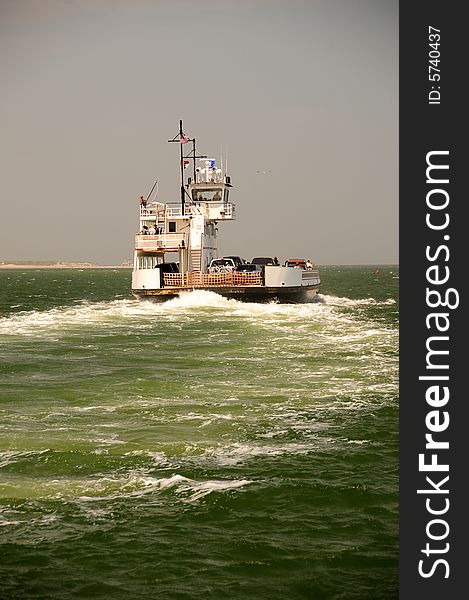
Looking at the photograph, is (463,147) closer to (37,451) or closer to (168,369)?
(37,451)

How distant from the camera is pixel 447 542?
6.46 meters

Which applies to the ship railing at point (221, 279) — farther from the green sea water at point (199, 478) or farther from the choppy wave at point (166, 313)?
the green sea water at point (199, 478)

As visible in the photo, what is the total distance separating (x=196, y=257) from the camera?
178ft

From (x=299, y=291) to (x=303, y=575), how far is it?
42.4m

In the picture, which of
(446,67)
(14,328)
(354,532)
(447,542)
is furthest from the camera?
(14,328)

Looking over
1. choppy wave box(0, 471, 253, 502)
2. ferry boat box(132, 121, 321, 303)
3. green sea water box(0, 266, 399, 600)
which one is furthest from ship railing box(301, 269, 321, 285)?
choppy wave box(0, 471, 253, 502)

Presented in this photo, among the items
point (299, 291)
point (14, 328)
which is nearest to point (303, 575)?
point (14, 328)

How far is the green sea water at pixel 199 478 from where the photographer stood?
30.4ft

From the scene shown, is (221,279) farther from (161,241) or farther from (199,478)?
(199,478)

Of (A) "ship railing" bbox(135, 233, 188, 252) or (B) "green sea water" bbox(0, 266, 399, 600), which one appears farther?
(A) "ship railing" bbox(135, 233, 188, 252)

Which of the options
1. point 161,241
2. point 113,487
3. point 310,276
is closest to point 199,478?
point 113,487

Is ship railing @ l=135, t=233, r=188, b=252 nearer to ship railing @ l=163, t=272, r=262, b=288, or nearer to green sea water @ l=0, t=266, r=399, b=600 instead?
ship railing @ l=163, t=272, r=262, b=288

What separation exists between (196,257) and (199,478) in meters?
42.1

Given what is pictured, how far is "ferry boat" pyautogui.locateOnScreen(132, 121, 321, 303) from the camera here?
162 ft
